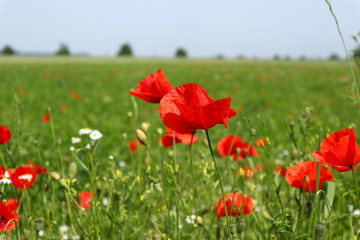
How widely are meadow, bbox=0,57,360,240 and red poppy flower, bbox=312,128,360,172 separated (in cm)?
11

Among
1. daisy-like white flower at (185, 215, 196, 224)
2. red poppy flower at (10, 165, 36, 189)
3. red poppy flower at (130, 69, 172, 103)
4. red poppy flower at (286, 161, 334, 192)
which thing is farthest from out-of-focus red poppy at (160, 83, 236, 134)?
red poppy flower at (10, 165, 36, 189)

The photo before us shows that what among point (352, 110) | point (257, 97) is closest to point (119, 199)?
point (352, 110)

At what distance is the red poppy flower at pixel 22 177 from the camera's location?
141cm

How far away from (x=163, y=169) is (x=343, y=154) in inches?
28.8

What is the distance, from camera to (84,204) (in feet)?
5.58

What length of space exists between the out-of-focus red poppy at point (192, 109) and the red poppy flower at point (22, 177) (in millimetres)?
666

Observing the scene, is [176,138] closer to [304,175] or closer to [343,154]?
[304,175]

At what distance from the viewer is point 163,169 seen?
5.19 ft

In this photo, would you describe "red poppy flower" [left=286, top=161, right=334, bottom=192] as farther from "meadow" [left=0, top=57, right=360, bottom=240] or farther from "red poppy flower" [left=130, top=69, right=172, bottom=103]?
"red poppy flower" [left=130, top=69, right=172, bottom=103]

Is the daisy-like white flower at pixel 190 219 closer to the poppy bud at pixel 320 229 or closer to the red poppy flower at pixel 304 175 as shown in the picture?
the red poppy flower at pixel 304 175

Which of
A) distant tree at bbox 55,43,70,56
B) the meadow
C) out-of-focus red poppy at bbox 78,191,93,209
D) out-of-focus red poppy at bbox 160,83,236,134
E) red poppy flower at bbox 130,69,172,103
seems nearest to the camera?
out-of-focus red poppy at bbox 160,83,236,134

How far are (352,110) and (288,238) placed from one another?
5516 millimetres

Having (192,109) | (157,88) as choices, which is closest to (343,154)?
(192,109)

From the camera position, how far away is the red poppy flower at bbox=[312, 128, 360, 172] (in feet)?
3.33
